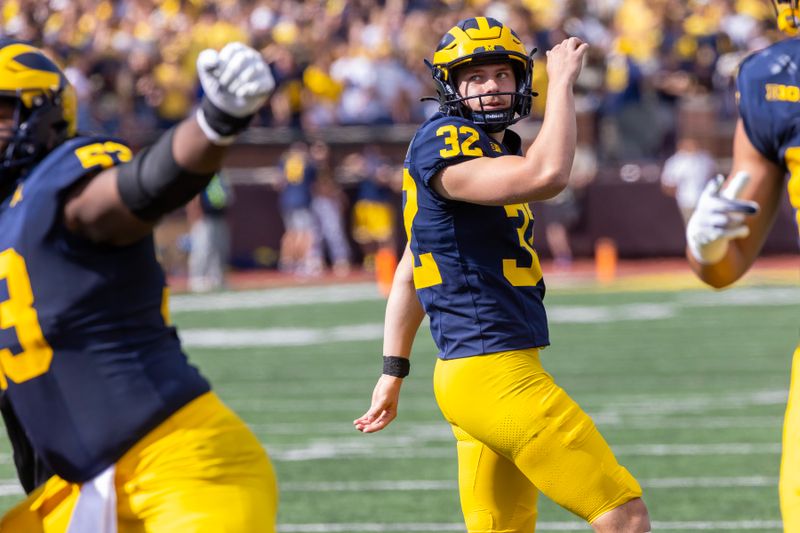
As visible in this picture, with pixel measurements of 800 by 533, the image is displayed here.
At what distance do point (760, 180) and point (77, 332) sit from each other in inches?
65.1

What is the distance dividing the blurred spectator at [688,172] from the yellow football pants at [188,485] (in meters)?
17.8

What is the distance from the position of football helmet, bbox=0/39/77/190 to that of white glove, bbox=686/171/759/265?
1.49 metres

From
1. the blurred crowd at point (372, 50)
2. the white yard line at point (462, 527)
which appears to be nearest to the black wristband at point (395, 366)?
the white yard line at point (462, 527)

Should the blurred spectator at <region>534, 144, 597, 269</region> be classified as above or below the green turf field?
below

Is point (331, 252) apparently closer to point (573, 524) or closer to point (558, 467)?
point (573, 524)

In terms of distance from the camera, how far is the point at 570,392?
32.6 feet

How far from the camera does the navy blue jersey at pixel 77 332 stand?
341 centimetres

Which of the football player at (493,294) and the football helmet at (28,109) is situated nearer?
the football helmet at (28,109)

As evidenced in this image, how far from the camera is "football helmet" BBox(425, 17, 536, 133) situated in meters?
4.45

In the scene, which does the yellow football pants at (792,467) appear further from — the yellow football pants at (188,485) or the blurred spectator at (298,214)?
the blurred spectator at (298,214)

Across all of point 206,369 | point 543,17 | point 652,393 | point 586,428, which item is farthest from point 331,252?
point 586,428

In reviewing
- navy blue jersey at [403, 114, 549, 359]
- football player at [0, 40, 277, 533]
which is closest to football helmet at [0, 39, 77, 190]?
football player at [0, 40, 277, 533]

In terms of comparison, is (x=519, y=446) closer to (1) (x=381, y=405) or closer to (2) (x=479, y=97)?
(1) (x=381, y=405)

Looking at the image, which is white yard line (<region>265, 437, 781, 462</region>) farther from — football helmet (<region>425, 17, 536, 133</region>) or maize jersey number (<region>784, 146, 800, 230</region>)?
maize jersey number (<region>784, 146, 800, 230</region>)
